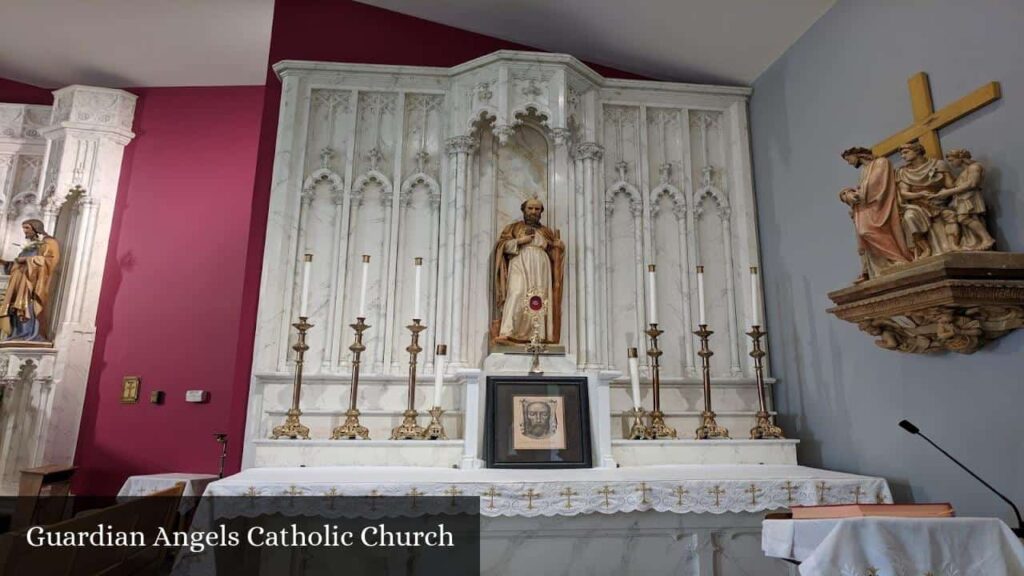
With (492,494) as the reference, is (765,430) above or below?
above

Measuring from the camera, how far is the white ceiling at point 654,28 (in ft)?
14.0

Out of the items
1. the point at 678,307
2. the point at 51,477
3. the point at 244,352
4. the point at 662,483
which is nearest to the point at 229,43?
the point at 244,352

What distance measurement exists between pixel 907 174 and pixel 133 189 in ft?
22.1

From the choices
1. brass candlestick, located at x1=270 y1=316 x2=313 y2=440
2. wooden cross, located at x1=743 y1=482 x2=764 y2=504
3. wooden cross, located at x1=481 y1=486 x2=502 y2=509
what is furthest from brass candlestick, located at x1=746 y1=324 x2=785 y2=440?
brass candlestick, located at x1=270 y1=316 x2=313 y2=440

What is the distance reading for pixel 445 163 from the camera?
15.2ft

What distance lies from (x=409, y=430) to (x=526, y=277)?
125 centimetres

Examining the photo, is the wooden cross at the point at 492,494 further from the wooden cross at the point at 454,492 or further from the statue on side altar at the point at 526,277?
the statue on side altar at the point at 526,277

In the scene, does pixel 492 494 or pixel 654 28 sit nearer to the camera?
pixel 492 494

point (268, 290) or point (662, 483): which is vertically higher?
point (268, 290)

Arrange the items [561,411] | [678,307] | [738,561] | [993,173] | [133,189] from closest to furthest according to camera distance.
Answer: [993,173] < [738,561] < [561,411] < [678,307] < [133,189]

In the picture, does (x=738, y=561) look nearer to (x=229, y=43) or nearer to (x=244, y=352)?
(x=244, y=352)

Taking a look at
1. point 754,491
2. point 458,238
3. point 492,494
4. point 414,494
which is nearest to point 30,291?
point 458,238

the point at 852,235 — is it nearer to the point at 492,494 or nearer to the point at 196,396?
the point at 492,494

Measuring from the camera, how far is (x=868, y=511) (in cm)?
219
